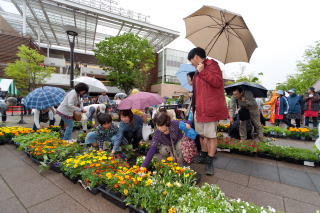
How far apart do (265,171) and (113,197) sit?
3035mm

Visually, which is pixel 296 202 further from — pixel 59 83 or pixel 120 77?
pixel 59 83

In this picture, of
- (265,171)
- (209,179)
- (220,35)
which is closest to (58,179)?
(209,179)

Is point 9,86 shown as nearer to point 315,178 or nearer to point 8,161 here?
point 8,161

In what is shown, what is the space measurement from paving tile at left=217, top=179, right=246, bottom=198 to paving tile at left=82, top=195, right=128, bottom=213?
1.59m

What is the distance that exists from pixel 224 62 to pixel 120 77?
23676 millimetres

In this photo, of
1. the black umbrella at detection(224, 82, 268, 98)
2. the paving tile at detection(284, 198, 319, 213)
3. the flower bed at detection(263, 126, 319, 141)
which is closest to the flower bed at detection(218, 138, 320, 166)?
the black umbrella at detection(224, 82, 268, 98)

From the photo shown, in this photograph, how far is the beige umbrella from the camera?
2.91m

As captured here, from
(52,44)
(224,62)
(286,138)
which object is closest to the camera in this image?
(224,62)

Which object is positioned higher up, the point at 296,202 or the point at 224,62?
the point at 224,62

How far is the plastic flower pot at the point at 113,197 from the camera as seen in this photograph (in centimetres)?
196

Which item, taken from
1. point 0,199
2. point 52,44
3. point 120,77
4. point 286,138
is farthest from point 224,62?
point 52,44

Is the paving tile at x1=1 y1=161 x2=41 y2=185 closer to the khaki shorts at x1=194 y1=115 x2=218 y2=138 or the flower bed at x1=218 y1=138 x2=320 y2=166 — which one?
the khaki shorts at x1=194 y1=115 x2=218 y2=138

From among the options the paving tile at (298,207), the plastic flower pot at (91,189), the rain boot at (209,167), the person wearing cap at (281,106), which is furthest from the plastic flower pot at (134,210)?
the person wearing cap at (281,106)

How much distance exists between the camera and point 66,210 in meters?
1.96
